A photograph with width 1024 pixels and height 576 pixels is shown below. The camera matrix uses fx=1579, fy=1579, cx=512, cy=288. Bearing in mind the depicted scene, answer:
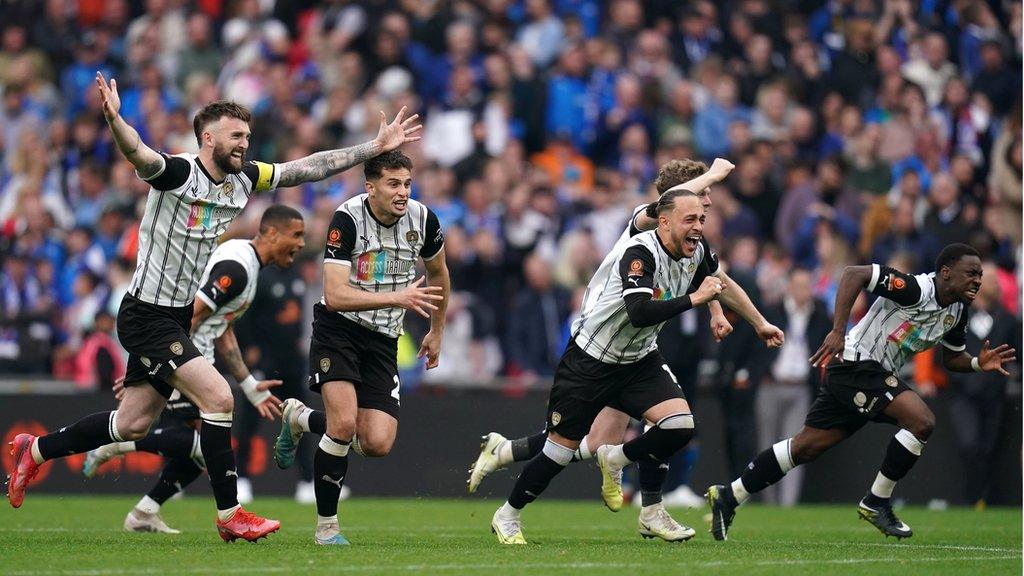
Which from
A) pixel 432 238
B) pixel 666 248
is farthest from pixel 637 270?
pixel 432 238

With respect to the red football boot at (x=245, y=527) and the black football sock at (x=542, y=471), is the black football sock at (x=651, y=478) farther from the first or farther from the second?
the red football boot at (x=245, y=527)

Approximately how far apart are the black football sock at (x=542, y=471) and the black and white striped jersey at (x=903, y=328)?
2.33 metres

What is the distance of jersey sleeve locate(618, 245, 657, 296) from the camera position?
9.67m

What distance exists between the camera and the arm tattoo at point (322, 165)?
32.9ft

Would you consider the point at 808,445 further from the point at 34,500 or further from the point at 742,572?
the point at 34,500

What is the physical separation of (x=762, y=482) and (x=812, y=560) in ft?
6.12

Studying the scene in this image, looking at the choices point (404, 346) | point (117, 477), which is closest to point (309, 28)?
point (404, 346)

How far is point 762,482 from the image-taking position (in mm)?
10992

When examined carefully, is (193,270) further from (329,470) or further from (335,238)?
(329,470)

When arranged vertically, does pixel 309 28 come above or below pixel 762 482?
above

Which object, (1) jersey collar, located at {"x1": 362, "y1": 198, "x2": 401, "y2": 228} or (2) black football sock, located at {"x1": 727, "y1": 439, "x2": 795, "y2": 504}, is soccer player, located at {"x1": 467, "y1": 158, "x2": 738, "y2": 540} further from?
(1) jersey collar, located at {"x1": 362, "y1": 198, "x2": 401, "y2": 228}

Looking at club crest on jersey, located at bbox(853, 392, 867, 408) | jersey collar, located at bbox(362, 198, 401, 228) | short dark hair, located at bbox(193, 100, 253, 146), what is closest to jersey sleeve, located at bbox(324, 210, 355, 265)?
jersey collar, located at bbox(362, 198, 401, 228)

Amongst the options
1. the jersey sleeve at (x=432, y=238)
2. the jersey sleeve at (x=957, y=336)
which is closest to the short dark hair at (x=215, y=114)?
the jersey sleeve at (x=432, y=238)

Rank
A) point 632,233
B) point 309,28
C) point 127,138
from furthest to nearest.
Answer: point 309,28
point 632,233
point 127,138
